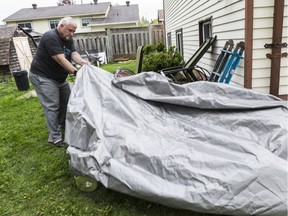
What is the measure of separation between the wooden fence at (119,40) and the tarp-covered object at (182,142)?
10.9 meters

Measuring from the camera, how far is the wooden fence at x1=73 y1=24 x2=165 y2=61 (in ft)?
43.0

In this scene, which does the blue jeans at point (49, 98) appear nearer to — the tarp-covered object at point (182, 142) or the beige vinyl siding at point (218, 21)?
the tarp-covered object at point (182, 142)

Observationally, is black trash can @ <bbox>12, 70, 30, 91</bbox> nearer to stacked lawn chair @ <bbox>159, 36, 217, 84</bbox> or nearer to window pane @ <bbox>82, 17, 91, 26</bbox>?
stacked lawn chair @ <bbox>159, 36, 217, 84</bbox>

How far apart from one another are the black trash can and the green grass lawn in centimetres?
403

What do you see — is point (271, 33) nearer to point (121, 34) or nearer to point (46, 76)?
point (46, 76)

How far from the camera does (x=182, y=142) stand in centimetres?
202

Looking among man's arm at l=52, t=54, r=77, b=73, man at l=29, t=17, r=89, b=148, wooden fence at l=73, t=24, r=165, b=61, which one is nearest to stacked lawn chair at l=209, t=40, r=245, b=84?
man at l=29, t=17, r=89, b=148

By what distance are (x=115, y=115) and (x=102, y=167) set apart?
59cm

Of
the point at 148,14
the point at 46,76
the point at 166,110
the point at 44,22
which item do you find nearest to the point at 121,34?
the point at 46,76

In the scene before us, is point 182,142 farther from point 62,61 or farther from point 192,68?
point 192,68

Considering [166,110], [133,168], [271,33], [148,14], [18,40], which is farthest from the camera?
[148,14]

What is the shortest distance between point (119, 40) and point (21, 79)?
6928mm

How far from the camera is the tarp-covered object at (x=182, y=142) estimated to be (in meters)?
1.61

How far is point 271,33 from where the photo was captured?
3.16 m
